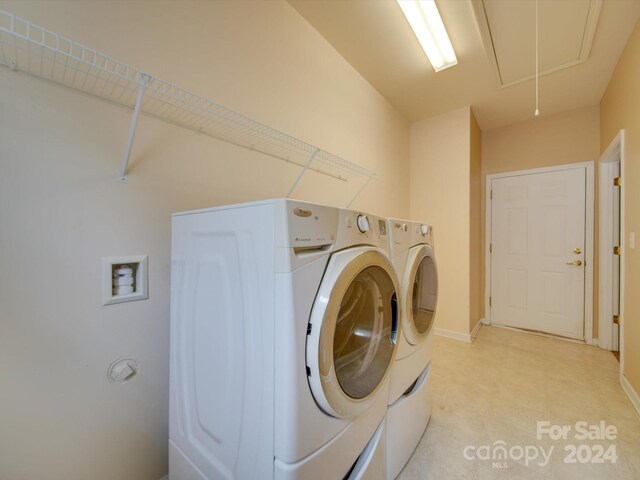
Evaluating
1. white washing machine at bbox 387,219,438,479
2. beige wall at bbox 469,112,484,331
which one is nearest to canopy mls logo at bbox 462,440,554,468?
white washing machine at bbox 387,219,438,479

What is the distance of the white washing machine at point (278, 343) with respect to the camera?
0.70 meters

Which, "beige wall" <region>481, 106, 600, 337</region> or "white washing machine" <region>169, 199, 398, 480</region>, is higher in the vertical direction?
"beige wall" <region>481, 106, 600, 337</region>

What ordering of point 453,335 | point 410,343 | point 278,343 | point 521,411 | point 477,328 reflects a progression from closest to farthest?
point 278,343 → point 410,343 → point 521,411 → point 453,335 → point 477,328

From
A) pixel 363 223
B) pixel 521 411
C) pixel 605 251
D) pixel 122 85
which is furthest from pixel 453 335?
pixel 122 85

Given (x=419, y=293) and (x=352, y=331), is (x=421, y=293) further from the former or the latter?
(x=352, y=331)

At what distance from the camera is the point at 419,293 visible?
1.44 meters

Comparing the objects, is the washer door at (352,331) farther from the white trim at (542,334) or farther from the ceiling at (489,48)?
the white trim at (542,334)

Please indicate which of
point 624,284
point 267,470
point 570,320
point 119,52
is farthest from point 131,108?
point 570,320

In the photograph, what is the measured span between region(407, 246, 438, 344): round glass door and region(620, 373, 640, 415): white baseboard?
1.55 metres

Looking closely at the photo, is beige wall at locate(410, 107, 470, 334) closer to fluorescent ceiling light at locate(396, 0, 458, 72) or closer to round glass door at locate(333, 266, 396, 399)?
fluorescent ceiling light at locate(396, 0, 458, 72)

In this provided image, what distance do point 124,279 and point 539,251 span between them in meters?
4.10

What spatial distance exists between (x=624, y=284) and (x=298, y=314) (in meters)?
2.77

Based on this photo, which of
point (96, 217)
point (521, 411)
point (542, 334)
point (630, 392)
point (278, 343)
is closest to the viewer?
point (278, 343)

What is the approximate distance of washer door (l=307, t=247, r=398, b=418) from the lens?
2.43ft
